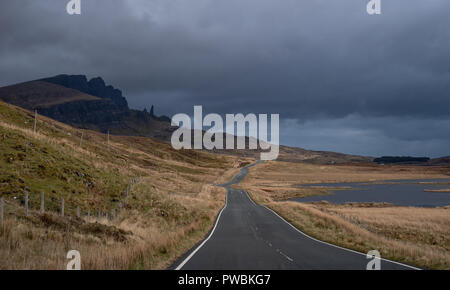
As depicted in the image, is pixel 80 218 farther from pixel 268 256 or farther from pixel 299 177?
pixel 299 177

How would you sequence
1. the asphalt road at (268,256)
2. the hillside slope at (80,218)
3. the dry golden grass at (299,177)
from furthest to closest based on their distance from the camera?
the dry golden grass at (299,177) → the asphalt road at (268,256) → the hillside slope at (80,218)

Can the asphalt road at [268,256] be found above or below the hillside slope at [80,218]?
below

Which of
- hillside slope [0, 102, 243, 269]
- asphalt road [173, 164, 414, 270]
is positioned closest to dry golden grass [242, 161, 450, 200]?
hillside slope [0, 102, 243, 269]

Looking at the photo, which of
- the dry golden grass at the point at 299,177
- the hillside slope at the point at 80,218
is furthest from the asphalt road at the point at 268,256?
the dry golden grass at the point at 299,177

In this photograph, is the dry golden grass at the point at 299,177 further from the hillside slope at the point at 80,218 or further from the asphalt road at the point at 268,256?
the asphalt road at the point at 268,256

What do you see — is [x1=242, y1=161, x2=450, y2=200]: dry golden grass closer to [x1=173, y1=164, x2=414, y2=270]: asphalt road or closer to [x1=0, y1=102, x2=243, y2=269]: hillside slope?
[x1=0, y1=102, x2=243, y2=269]: hillside slope

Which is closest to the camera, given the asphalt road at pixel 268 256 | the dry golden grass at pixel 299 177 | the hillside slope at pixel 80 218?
the hillside slope at pixel 80 218

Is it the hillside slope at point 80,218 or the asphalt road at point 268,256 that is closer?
the hillside slope at point 80,218

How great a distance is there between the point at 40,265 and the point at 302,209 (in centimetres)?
3209

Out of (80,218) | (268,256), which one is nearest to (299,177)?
(80,218)

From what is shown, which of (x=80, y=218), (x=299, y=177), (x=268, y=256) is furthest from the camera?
(x=299, y=177)
